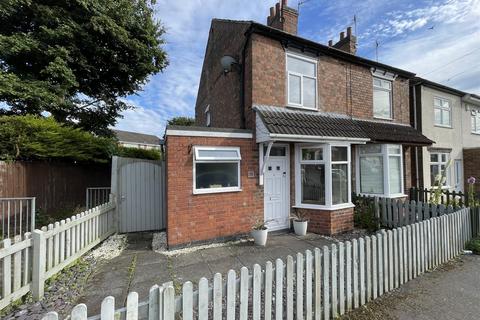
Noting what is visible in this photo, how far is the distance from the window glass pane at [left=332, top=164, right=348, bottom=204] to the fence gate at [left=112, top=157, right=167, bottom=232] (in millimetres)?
5491

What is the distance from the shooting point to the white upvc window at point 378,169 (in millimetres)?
9367

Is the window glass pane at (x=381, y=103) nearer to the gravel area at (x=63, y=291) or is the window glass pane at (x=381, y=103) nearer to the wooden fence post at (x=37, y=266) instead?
the gravel area at (x=63, y=291)

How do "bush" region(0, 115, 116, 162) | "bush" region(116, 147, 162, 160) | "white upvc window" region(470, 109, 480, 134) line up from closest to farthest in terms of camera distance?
"bush" region(0, 115, 116, 162) → "bush" region(116, 147, 162, 160) → "white upvc window" region(470, 109, 480, 134)

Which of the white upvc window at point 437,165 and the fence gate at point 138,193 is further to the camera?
the white upvc window at point 437,165

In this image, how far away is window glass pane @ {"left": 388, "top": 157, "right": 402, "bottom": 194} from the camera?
31.8ft

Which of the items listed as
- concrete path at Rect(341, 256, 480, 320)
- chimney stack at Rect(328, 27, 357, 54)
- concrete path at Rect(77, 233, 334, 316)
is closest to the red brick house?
concrete path at Rect(77, 233, 334, 316)

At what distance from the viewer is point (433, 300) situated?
12.1ft

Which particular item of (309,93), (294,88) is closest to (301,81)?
(294,88)

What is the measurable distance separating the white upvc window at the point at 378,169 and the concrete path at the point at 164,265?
13.2ft

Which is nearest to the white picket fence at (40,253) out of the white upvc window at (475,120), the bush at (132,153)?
the bush at (132,153)

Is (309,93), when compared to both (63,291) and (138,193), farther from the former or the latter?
(63,291)

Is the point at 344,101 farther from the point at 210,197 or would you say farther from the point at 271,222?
the point at 210,197

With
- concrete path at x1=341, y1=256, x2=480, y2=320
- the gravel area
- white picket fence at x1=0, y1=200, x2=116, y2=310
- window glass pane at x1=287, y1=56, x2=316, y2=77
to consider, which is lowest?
concrete path at x1=341, y1=256, x2=480, y2=320

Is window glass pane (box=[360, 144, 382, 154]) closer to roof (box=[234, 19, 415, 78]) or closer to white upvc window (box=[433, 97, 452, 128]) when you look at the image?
roof (box=[234, 19, 415, 78])
